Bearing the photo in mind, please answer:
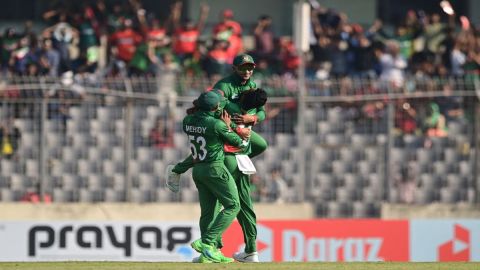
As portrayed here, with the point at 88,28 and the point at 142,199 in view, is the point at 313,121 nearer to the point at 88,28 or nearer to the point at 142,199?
the point at 142,199

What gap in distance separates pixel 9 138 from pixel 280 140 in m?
4.28

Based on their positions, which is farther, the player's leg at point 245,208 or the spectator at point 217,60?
the spectator at point 217,60

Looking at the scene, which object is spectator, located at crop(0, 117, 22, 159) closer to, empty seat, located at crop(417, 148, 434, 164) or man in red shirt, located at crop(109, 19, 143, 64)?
man in red shirt, located at crop(109, 19, 143, 64)

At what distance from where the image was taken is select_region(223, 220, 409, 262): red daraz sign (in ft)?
65.9

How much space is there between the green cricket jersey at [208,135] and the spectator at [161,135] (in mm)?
6876

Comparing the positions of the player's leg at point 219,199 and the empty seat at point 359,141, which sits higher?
the empty seat at point 359,141

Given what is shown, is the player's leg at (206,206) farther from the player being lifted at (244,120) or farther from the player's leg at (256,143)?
the player's leg at (256,143)

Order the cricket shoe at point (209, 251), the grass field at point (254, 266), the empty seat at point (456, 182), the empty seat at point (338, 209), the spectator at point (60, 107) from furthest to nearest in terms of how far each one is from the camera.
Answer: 1. the empty seat at point (456, 182)
2. the empty seat at point (338, 209)
3. the spectator at point (60, 107)
4. the cricket shoe at point (209, 251)
5. the grass field at point (254, 266)

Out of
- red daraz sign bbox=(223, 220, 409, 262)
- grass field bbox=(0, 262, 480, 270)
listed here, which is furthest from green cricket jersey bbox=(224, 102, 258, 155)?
red daraz sign bbox=(223, 220, 409, 262)

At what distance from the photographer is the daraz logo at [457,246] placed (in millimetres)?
20328

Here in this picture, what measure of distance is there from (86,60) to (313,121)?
4285mm

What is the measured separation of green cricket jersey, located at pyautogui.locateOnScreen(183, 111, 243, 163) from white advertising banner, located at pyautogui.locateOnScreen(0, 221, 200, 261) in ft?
17.9

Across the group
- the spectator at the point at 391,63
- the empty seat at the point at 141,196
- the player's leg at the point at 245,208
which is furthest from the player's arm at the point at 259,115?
the spectator at the point at 391,63

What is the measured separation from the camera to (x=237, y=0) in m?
27.8
